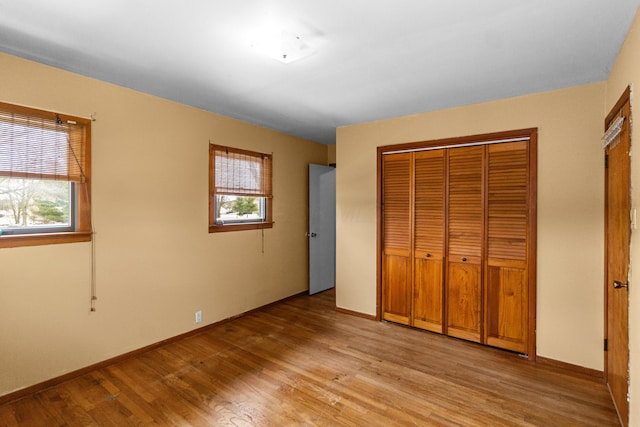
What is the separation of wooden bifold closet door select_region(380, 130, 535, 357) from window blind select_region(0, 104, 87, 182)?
3018 millimetres

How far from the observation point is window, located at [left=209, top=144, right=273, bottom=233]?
144 inches

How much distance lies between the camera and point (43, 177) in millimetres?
2377

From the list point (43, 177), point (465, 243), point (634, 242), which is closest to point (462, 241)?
point (465, 243)

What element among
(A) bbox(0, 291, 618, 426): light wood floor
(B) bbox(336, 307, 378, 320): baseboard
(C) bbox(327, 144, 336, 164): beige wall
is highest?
(C) bbox(327, 144, 336, 164): beige wall

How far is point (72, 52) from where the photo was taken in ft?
7.17

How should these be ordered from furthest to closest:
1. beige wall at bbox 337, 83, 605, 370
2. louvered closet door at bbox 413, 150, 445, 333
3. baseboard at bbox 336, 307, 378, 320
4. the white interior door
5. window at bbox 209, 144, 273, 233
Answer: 1. the white interior door
2. baseboard at bbox 336, 307, 378, 320
3. window at bbox 209, 144, 273, 233
4. louvered closet door at bbox 413, 150, 445, 333
5. beige wall at bbox 337, 83, 605, 370

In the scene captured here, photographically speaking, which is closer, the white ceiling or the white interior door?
the white ceiling

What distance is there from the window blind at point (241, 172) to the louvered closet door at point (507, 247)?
2671 millimetres

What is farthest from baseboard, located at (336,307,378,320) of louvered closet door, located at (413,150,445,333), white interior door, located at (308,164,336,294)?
white interior door, located at (308,164,336,294)

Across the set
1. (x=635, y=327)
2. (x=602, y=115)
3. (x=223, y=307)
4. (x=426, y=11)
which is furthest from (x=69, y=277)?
(x=602, y=115)

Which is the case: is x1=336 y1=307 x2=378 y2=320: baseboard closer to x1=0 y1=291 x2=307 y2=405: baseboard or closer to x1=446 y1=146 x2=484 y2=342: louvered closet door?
x1=446 y1=146 x2=484 y2=342: louvered closet door

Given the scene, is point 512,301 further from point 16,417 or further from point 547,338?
point 16,417

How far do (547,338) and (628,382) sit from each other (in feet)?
3.14

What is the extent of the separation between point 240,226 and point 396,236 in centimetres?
191
